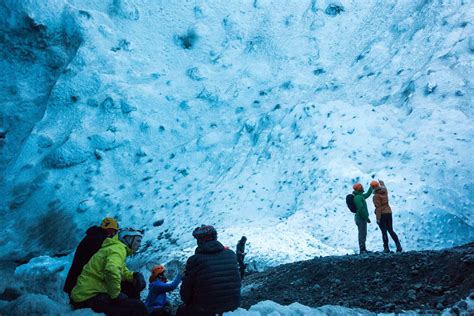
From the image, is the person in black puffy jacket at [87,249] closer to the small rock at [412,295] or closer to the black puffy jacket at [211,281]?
the black puffy jacket at [211,281]

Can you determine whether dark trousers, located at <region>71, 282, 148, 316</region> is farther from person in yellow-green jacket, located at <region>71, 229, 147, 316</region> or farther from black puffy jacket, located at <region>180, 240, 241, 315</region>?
black puffy jacket, located at <region>180, 240, 241, 315</region>

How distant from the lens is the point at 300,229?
10.7 metres

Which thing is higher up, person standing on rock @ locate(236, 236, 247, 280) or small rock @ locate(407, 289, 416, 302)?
person standing on rock @ locate(236, 236, 247, 280)

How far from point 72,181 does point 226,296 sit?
Answer: 1017 centimetres

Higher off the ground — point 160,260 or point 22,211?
point 22,211

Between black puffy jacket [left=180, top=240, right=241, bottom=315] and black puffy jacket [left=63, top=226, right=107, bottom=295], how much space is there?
3.09 ft

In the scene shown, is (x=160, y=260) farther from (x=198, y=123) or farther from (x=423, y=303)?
(x=423, y=303)

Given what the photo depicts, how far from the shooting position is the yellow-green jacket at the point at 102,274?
382 centimetres

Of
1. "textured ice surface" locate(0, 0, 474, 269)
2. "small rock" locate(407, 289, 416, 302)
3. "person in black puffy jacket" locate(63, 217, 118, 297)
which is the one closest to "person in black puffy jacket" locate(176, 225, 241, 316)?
"person in black puffy jacket" locate(63, 217, 118, 297)

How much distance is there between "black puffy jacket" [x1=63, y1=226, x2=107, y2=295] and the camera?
4.18 m

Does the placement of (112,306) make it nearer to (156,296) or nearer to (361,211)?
(156,296)

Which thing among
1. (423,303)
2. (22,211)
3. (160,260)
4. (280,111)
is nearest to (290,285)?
(423,303)

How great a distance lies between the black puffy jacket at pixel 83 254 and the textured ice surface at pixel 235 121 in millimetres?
6272

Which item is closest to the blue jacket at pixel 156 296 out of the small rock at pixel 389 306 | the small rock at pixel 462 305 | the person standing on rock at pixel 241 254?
the small rock at pixel 389 306
